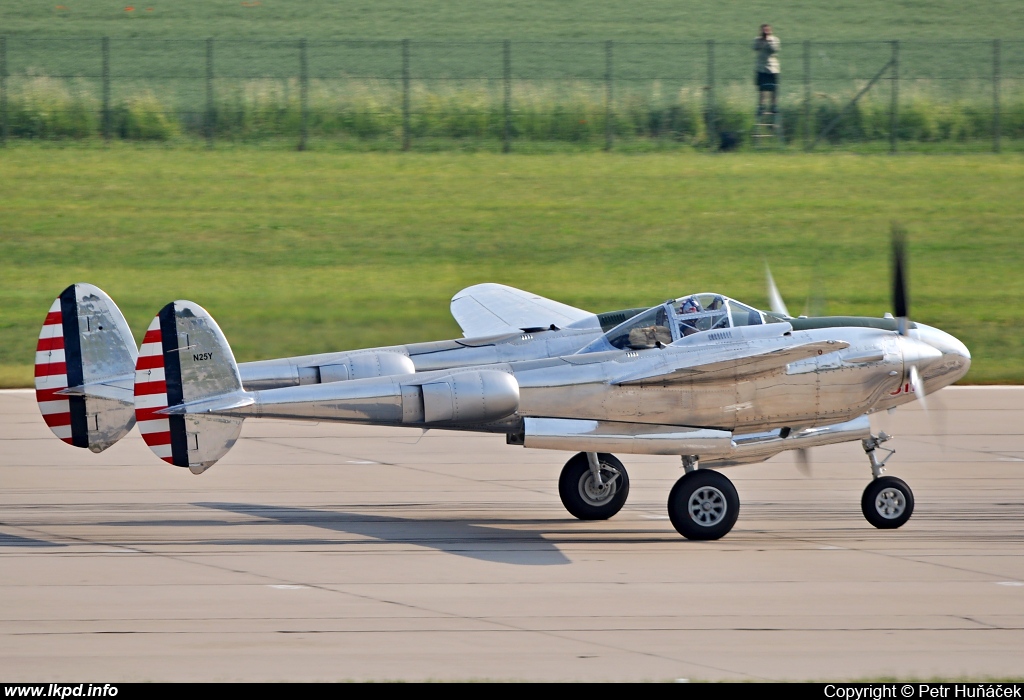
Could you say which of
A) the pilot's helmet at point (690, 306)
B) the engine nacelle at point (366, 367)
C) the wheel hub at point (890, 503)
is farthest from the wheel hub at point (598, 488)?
the wheel hub at point (890, 503)

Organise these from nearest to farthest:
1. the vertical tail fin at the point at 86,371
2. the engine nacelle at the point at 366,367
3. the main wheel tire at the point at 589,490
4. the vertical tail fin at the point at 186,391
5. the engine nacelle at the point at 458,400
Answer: the vertical tail fin at the point at 186,391
the engine nacelle at the point at 458,400
the vertical tail fin at the point at 86,371
the main wheel tire at the point at 589,490
the engine nacelle at the point at 366,367

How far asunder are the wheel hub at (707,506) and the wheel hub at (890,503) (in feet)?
5.35

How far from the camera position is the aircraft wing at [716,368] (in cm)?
1202

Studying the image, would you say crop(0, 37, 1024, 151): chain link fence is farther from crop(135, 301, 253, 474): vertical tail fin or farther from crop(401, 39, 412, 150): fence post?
crop(135, 301, 253, 474): vertical tail fin

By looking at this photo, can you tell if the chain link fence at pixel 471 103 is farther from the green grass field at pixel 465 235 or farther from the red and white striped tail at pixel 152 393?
the red and white striped tail at pixel 152 393

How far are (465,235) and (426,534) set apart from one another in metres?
17.8

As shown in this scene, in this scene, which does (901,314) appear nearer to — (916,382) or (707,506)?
(916,382)

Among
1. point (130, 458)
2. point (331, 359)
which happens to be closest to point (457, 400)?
point (331, 359)

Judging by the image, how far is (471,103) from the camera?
121 feet

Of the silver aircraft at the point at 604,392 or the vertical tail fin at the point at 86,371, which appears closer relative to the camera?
the silver aircraft at the point at 604,392

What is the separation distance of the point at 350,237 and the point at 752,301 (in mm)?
8708

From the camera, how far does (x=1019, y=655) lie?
8836 mm
